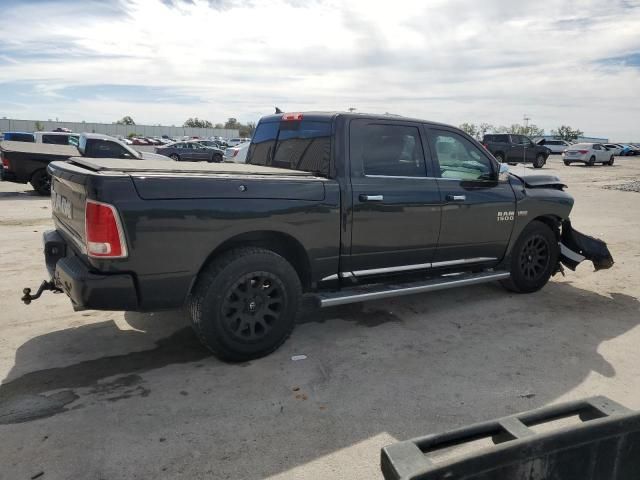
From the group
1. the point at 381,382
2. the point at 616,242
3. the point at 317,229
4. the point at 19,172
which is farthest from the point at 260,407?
the point at 19,172

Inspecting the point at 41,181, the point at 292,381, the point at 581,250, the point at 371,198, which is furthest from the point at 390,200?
the point at 41,181

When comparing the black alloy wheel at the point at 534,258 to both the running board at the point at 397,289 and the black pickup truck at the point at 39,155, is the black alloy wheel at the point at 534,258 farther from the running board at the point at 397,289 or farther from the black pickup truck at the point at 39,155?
the black pickup truck at the point at 39,155

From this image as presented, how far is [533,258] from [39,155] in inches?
468

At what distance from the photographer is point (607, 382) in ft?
11.9

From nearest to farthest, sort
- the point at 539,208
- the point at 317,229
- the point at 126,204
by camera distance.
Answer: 1. the point at 126,204
2. the point at 317,229
3. the point at 539,208

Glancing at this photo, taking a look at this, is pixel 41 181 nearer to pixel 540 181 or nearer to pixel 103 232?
pixel 103 232

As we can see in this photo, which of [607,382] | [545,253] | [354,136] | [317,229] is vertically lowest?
[607,382]

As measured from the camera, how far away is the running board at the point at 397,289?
4070mm

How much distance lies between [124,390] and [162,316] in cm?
139

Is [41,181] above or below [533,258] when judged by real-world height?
above

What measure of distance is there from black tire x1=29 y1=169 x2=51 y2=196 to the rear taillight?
36.0 ft

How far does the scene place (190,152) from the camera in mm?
29484

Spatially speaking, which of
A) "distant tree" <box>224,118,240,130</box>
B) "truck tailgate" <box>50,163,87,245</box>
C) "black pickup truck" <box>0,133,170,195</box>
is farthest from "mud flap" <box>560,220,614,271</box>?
"distant tree" <box>224,118,240,130</box>

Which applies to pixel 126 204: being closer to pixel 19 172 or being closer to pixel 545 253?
pixel 545 253
